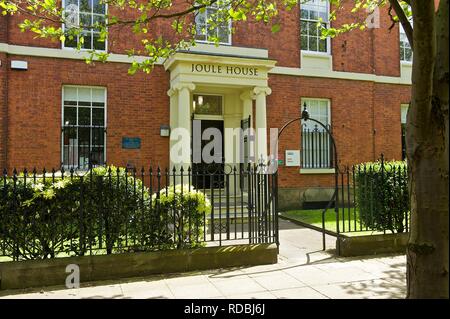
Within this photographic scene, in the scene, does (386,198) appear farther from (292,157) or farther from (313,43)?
(313,43)

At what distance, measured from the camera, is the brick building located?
10.2m

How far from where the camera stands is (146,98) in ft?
36.5

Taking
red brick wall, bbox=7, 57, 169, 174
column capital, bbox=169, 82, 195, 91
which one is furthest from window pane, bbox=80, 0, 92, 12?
column capital, bbox=169, 82, 195, 91

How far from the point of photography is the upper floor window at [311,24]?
43.0ft

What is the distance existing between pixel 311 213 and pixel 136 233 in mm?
6984

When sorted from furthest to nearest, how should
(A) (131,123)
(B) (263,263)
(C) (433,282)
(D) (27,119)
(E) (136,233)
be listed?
(A) (131,123), (D) (27,119), (B) (263,263), (E) (136,233), (C) (433,282)

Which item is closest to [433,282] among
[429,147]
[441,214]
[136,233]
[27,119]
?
[441,214]

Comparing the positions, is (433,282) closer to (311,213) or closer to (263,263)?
(263,263)

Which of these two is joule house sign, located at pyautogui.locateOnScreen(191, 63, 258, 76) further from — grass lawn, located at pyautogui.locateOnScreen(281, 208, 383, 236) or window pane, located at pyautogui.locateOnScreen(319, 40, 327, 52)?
grass lawn, located at pyautogui.locateOnScreen(281, 208, 383, 236)

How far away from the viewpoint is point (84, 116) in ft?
35.4

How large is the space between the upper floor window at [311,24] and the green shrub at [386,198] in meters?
7.16

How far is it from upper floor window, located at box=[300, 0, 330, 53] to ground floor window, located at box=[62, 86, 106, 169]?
6.98 metres
